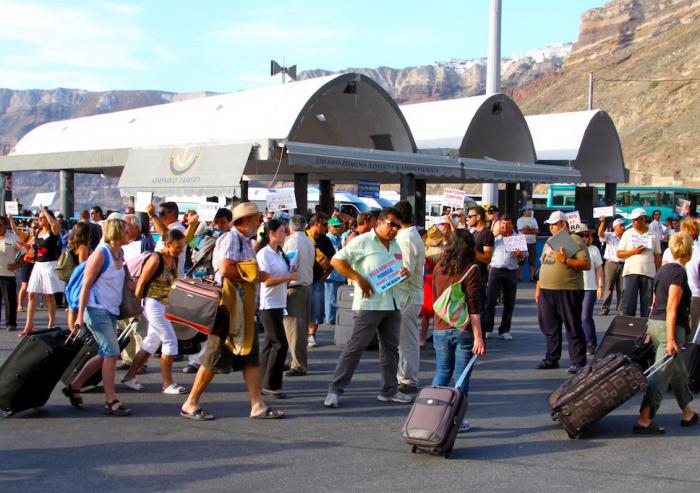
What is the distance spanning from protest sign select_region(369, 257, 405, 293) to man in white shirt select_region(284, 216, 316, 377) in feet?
5.16

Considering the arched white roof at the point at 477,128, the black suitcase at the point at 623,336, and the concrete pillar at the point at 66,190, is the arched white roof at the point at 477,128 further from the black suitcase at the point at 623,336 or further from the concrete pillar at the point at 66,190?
the black suitcase at the point at 623,336

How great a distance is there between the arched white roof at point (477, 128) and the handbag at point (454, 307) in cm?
1453

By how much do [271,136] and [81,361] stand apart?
348 inches

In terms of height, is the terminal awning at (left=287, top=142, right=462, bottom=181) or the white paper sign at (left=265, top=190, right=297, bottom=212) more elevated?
the terminal awning at (left=287, top=142, right=462, bottom=181)

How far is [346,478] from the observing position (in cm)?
526

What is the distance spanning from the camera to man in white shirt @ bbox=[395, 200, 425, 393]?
789 cm

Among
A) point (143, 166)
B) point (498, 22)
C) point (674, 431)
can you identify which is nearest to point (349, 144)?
point (143, 166)

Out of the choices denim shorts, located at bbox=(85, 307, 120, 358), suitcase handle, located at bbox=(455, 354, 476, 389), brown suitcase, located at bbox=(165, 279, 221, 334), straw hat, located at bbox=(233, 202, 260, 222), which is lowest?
suitcase handle, located at bbox=(455, 354, 476, 389)

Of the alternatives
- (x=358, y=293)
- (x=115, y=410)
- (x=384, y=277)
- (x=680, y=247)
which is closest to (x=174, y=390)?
(x=115, y=410)

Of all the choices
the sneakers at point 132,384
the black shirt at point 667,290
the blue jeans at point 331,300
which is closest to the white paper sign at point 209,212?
the blue jeans at point 331,300

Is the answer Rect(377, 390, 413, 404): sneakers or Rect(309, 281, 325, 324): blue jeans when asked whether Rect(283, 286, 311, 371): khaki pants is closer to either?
Rect(377, 390, 413, 404): sneakers

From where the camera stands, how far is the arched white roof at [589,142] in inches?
1003

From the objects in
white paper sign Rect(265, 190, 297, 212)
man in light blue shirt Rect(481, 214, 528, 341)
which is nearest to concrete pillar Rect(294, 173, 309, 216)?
white paper sign Rect(265, 190, 297, 212)

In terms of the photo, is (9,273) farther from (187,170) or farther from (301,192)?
(301,192)
